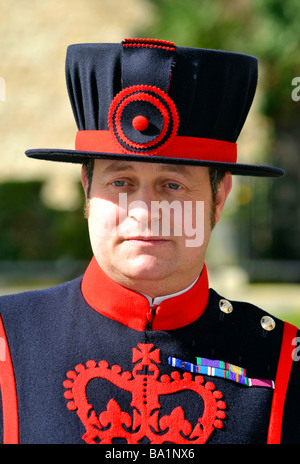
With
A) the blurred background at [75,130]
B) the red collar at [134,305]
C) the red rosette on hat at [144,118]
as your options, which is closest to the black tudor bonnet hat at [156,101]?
the red rosette on hat at [144,118]

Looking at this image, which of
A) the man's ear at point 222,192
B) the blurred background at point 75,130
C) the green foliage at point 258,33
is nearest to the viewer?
the man's ear at point 222,192

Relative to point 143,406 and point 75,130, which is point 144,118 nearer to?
point 143,406

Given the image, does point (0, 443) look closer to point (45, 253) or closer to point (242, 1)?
point (45, 253)

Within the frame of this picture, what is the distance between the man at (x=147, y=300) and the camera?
8.62ft

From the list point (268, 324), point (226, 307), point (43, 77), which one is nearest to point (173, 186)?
point (226, 307)

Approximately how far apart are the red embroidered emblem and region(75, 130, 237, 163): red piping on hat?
69 cm

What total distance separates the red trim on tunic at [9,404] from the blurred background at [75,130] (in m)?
11.8

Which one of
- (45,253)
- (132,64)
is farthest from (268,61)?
(132,64)

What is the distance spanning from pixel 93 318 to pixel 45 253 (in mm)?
13399

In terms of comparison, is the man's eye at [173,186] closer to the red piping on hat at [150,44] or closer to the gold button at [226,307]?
the red piping on hat at [150,44]

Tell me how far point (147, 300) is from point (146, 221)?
345 mm

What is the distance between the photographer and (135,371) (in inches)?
107

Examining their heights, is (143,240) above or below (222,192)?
below

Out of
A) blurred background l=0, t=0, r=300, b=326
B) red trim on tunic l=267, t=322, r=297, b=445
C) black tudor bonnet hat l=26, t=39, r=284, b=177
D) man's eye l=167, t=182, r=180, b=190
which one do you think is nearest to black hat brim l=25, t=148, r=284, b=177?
black tudor bonnet hat l=26, t=39, r=284, b=177
